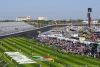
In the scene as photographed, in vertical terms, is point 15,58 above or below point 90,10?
below

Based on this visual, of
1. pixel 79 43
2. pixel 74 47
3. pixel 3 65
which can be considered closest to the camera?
pixel 3 65

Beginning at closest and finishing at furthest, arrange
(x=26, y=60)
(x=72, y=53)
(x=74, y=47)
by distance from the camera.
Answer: (x=26, y=60) < (x=72, y=53) < (x=74, y=47)

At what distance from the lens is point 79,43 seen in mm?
70812

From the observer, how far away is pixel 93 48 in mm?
57344

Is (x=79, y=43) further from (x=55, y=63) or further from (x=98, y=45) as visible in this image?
(x=55, y=63)

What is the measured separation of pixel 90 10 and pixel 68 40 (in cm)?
7946

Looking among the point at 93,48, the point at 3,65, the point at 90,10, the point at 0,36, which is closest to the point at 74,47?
the point at 93,48

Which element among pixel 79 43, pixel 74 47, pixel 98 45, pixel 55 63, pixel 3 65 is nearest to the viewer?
pixel 3 65

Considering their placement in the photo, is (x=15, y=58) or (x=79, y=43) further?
(x=79, y=43)

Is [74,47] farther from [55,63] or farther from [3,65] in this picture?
[3,65]

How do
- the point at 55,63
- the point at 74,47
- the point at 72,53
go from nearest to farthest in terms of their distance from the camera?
the point at 55,63, the point at 72,53, the point at 74,47

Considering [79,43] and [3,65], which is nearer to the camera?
[3,65]

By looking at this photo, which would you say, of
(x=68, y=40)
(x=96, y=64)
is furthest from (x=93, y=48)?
(x=68, y=40)

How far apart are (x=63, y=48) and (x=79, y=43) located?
5.62 m
